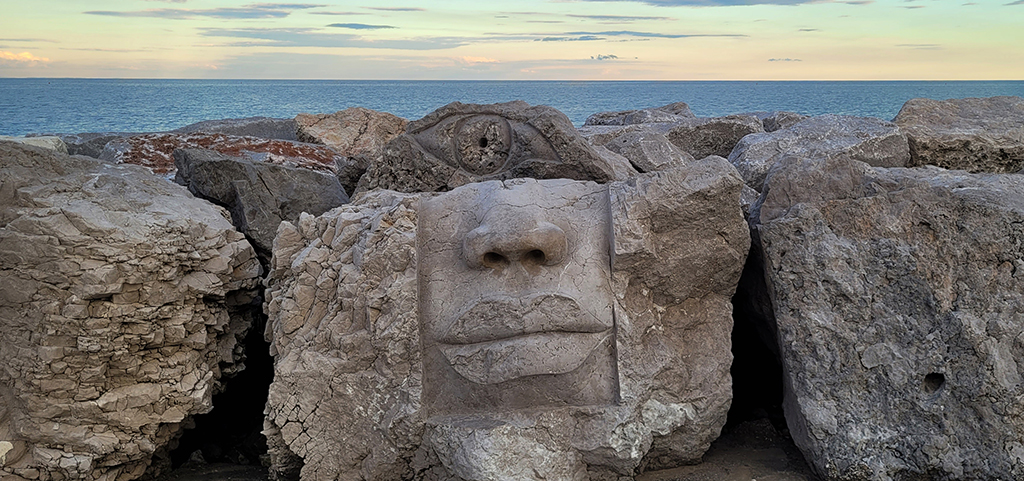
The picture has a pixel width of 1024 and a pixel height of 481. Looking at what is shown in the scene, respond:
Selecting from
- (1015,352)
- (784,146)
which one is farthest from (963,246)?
(784,146)

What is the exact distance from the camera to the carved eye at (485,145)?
12.3ft

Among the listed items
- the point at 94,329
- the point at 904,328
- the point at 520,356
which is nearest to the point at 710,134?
the point at 904,328

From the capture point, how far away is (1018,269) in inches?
105

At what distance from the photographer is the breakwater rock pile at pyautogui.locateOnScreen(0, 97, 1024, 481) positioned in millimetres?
2652

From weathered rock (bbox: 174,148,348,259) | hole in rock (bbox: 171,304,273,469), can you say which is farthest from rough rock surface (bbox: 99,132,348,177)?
hole in rock (bbox: 171,304,273,469)

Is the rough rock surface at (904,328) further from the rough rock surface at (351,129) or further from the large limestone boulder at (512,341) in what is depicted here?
the rough rock surface at (351,129)

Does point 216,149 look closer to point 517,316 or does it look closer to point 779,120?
point 517,316

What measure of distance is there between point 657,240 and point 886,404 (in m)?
0.96

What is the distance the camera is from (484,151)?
375 centimetres

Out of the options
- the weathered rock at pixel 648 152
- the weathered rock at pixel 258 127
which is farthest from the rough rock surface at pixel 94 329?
the weathered rock at pixel 258 127

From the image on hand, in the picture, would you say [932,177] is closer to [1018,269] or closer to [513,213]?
[1018,269]

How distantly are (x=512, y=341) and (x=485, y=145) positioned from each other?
4.40 feet

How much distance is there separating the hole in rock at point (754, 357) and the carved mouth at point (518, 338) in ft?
2.76

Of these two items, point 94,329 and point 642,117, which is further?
point 642,117
